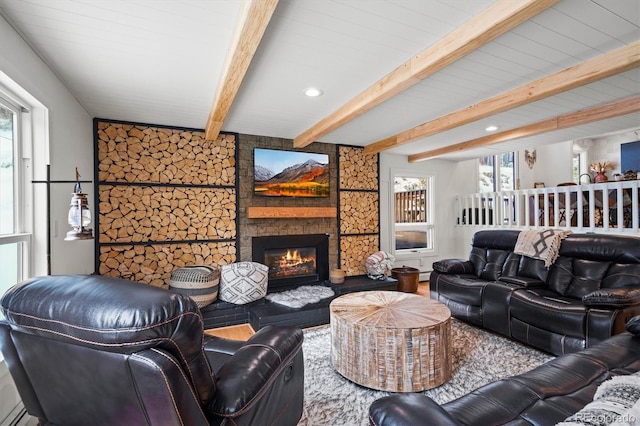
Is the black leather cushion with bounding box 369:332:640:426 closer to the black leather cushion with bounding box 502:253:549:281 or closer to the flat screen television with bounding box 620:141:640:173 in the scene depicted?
the black leather cushion with bounding box 502:253:549:281

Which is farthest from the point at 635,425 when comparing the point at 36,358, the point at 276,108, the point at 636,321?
the point at 276,108

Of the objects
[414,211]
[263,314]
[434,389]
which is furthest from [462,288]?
[414,211]

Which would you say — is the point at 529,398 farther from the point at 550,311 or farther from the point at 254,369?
the point at 550,311

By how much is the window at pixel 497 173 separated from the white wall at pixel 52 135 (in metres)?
7.02

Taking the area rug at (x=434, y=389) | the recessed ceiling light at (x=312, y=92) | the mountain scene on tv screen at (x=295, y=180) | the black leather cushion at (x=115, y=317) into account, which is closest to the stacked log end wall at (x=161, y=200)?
the mountain scene on tv screen at (x=295, y=180)

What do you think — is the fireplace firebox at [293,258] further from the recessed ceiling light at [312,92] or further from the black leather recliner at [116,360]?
the black leather recliner at [116,360]

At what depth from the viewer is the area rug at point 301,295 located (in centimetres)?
375

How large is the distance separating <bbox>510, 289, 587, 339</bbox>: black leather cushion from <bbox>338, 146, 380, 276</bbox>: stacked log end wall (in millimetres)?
2508

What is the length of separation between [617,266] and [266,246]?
12.5 feet

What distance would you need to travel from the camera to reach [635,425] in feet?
2.51

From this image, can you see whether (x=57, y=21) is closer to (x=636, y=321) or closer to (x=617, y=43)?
(x=617, y=43)

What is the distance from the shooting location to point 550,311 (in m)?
2.65

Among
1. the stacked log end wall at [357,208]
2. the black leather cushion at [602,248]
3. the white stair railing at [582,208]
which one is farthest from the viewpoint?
the stacked log end wall at [357,208]

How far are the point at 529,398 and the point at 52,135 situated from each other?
133 inches
